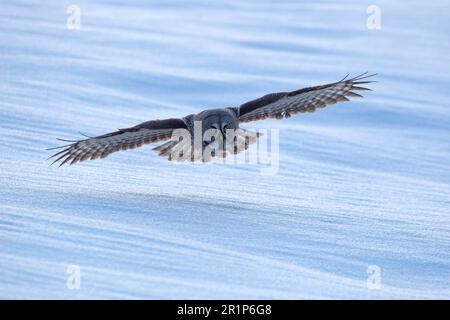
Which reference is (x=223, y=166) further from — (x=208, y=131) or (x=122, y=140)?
(x=122, y=140)

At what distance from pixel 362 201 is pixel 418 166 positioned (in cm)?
114

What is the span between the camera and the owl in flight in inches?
304

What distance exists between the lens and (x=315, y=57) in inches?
476

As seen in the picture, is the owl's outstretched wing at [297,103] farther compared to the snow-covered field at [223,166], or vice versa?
the owl's outstretched wing at [297,103]

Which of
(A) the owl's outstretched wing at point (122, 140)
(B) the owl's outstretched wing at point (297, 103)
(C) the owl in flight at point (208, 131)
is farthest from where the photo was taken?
(B) the owl's outstretched wing at point (297, 103)

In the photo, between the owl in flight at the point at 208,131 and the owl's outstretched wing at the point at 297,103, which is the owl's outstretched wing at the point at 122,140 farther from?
the owl's outstretched wing at the point at 297,103

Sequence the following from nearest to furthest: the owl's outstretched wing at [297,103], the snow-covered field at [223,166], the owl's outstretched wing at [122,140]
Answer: the snow-covered field at [223,166], the owl's outstretched wing at [122,140], the owl's outstretched wing at [297,103]

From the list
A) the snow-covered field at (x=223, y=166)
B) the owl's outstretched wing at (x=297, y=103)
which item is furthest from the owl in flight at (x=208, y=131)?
the snow-covered field at (x=223, y=166)

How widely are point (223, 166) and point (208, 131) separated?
1.05 meters

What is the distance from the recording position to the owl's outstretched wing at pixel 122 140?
7.61 m

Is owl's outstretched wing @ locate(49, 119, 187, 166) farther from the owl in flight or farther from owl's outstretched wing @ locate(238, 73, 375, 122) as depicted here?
owl's outstretched wing @ locate(238, 73, 375, 122)

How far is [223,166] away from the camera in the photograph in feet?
28.8

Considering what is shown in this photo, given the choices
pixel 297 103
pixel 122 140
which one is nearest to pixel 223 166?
pixel 297 103

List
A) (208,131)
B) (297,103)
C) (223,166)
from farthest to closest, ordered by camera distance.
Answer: (223,166) < (297,103) < (208,131)
